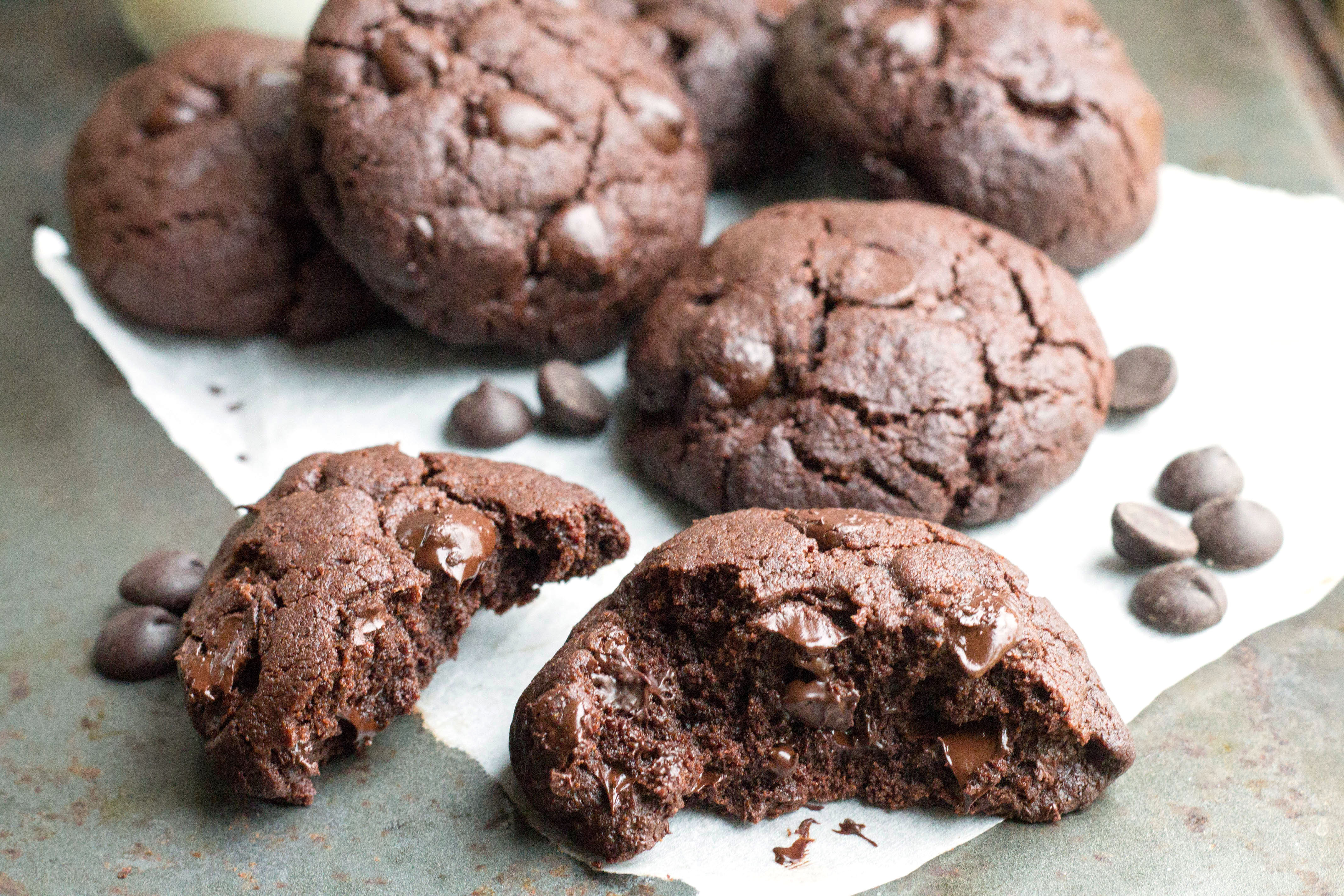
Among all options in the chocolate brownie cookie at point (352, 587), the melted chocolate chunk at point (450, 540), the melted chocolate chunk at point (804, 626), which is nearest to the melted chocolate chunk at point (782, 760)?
the melted chocolate chunk at point (804, 626)

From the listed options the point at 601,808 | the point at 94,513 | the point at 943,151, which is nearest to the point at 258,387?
the point at 94,513

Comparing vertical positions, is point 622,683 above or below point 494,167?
below

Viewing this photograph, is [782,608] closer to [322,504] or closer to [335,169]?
[322,504]

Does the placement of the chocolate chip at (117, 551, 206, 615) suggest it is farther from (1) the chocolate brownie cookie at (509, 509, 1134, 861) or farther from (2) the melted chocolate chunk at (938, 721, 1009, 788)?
(2) the melted chocolate chunk at (938, 721, 1009, 788)

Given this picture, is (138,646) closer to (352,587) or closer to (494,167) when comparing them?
(352,587)

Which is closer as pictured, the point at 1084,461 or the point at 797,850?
the point at 797,850

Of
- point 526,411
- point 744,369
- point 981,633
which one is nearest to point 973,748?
point 981,633
